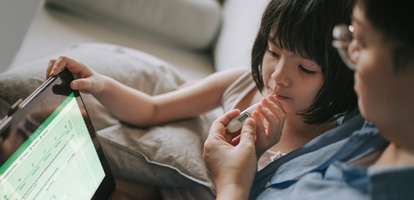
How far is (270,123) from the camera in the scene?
73 centimetres

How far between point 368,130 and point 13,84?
0.72 m

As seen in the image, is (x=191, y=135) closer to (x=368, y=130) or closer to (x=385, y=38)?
(x=368, y=130)

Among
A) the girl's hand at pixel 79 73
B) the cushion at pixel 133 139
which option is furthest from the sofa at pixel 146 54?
the girl's hand at pixel 79 73

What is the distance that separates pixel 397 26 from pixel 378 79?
6 centimetres

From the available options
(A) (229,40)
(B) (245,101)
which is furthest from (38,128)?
(A) (229,40)

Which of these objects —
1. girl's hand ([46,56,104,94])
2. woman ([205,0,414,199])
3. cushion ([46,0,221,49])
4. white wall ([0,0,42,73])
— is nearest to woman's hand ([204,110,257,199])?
woman ([205,0,414,199])

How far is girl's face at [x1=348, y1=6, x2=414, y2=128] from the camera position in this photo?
41 centimetres

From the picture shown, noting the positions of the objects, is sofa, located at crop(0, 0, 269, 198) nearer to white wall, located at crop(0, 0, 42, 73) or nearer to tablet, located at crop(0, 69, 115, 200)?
white wall, located at crop(0, 0, 42, 73)

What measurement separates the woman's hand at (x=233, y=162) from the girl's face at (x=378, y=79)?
0.26m

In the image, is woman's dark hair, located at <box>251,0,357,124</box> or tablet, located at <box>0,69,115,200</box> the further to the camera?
woman's dark hair, located at <box>251,0,357,124</box>

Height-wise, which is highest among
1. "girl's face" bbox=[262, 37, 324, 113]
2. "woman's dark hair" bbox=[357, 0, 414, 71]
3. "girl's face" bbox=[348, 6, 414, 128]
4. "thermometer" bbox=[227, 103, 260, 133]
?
"woman's dark hair" bbox=[357, 0, 414, 71]

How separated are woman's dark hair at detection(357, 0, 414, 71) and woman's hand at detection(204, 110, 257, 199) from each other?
0.33 meters

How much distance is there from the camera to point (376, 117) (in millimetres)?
451

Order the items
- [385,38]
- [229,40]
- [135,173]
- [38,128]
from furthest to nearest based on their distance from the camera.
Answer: [229,40] < [135,173] < [38,128] < [385,38]
